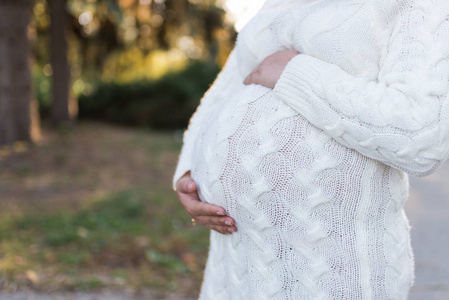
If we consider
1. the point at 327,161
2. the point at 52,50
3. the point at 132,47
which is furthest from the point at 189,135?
the point at 132,47

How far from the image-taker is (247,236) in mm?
1584

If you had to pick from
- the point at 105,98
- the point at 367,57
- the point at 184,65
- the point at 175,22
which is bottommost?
the point at 105,98

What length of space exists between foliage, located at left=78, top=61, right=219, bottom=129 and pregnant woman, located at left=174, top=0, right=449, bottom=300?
1220cm

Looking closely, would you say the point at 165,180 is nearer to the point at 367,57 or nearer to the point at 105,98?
the point at 367,57

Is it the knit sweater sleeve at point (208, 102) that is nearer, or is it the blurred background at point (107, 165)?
the knit sweater sleeve at point (208, 102)

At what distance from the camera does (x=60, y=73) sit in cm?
1179

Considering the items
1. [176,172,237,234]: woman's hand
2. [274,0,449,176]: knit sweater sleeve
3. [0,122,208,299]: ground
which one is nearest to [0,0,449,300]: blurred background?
[0,122,208,299]: ground

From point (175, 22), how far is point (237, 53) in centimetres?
1379

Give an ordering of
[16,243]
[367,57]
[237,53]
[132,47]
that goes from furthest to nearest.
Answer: [132,47] → [16,243] → [237,53] → [367,57]

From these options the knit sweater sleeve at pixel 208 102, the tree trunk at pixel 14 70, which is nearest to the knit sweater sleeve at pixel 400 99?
the knit sweater sleeve at pixel 208 102

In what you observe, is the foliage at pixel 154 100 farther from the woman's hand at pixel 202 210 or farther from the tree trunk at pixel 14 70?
the woman's hand at pixel 202 210

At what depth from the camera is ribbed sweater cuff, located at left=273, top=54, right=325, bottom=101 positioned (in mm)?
1457

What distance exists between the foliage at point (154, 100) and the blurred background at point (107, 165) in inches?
1.3

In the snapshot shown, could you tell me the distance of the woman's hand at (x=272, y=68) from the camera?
1571 millimetres
